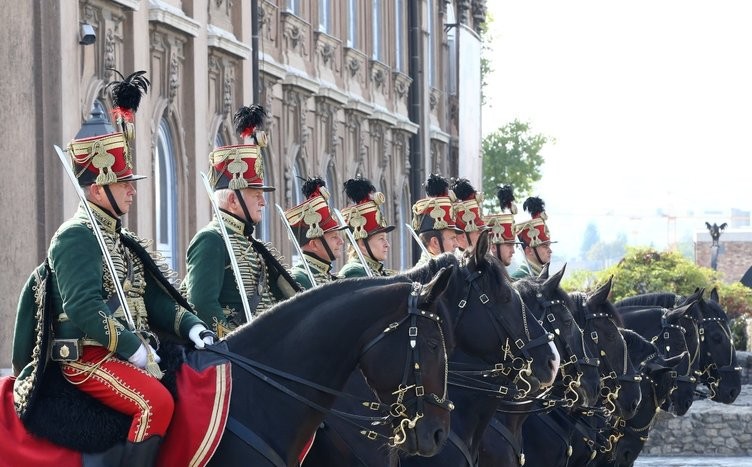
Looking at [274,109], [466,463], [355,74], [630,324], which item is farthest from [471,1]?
A: [466,463]

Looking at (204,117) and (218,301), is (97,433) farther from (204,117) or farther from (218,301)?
(204,117)

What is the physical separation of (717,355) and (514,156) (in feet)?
159

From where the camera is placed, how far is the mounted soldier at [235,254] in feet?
35.0

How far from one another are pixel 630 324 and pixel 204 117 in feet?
19.5

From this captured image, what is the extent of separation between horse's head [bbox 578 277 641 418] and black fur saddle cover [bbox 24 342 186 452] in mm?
5997

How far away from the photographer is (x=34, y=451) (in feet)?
27.5

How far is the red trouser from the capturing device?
8.48m

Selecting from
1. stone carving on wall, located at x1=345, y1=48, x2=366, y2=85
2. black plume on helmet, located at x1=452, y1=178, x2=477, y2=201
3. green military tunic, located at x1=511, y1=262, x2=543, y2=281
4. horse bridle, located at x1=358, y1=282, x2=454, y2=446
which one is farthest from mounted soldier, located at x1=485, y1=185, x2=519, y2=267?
stone carving on wall, located at x1=345, y1=48, x2=366, y2=85

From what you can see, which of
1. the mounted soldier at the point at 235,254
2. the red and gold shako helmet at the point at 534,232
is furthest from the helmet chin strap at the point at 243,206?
the red and gold shako helmet at the point at 534,232

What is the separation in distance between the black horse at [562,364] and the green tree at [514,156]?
52781 mm

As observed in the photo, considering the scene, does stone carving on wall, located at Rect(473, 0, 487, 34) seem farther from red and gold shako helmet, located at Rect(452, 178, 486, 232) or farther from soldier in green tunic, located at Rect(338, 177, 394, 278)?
soldier in green tunic, located at Rect(338, 177, 394, 278)

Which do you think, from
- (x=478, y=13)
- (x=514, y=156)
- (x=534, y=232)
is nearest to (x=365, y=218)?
(x=534, y=232)

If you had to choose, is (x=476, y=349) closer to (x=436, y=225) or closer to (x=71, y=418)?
(x=71, y=418)

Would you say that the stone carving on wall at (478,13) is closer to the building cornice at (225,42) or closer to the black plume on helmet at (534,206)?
the building cornice at (225,42)
